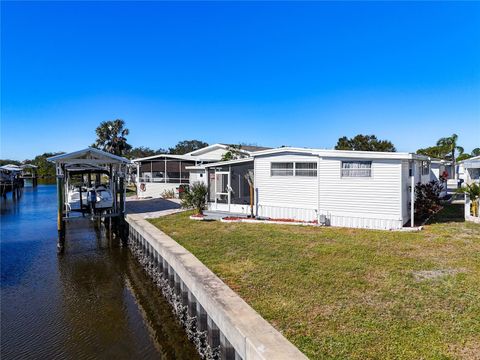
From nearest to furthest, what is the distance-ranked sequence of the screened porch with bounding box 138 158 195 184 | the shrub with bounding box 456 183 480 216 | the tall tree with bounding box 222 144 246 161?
the shrub with bounding box 456 183 480 216
the tall tree with bounding box 222 144 246 161
the screened porch with bounding box 138 158 195 184

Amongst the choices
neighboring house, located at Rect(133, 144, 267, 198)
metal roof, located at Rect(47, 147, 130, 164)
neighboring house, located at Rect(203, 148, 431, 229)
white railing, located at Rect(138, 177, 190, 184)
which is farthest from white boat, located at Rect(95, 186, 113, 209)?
white railing, located at Rect(138, 177, 190, 184)

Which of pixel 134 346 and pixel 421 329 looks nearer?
pixel 421 329

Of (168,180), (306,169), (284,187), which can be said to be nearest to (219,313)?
(306,169)

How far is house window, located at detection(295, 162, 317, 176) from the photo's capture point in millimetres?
14500

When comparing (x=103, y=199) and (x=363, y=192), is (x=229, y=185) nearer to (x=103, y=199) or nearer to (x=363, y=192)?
(x=363, y=192)

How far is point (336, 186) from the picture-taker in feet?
44.9

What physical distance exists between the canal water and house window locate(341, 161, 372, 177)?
8543 millimetres

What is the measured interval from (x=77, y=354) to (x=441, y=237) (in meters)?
11.0

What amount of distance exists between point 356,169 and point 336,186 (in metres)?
1.05

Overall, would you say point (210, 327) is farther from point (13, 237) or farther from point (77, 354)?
point (13, 237)

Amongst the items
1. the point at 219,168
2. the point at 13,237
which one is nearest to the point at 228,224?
the point at 219,168

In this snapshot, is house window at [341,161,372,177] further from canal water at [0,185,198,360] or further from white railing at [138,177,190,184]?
white railing at [138,177,190,184]

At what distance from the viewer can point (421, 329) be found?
5055mm

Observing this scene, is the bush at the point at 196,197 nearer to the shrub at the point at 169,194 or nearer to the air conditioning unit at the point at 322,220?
the air conditioning unit at the point at 322,220
